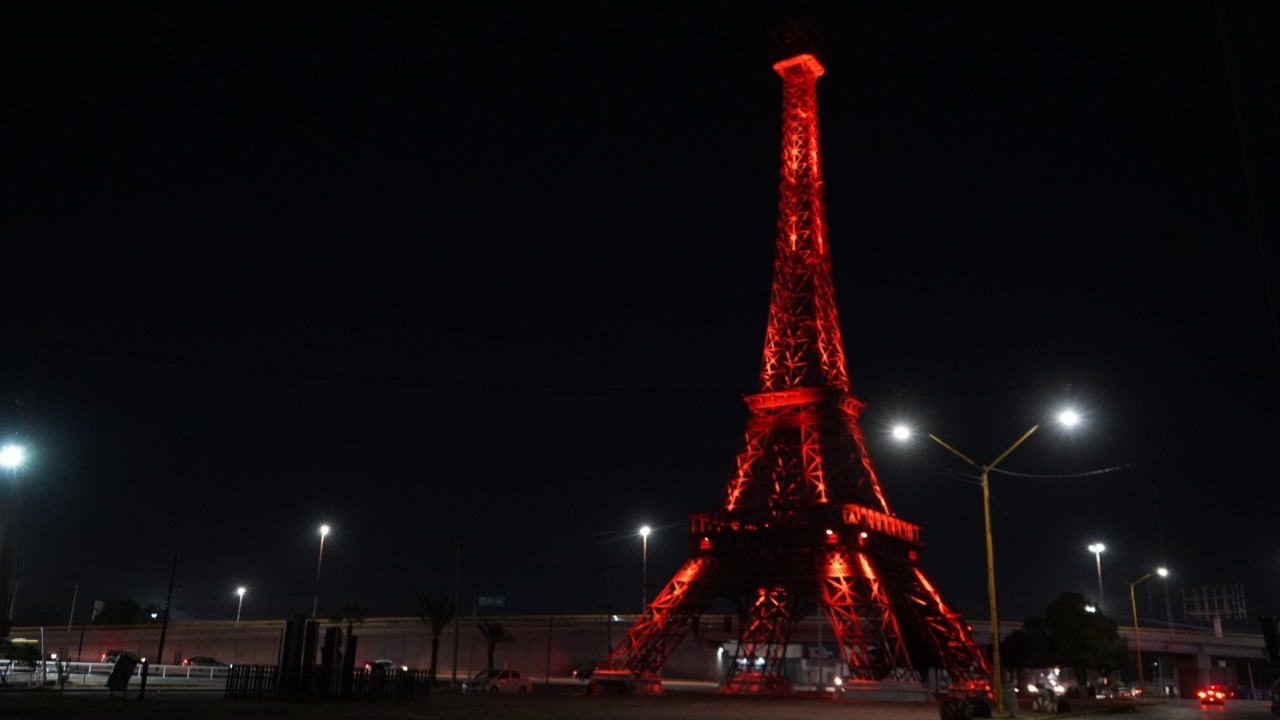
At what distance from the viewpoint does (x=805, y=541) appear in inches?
2581

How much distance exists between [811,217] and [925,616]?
98.9ft

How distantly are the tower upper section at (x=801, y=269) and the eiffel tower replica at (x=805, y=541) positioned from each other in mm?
108

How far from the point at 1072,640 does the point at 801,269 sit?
3287 centimetres

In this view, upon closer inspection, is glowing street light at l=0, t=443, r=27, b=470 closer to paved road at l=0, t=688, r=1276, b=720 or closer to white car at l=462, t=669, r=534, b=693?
paved road at l=0, t=688, r=1276, b=720

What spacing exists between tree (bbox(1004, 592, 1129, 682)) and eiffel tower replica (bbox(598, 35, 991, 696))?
33.1 feet

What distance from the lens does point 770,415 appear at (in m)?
71.9

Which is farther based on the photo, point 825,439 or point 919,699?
point 825,439

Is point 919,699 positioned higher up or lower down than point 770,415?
lower down

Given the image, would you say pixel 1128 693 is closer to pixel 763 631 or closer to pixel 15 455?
pixel 763 631

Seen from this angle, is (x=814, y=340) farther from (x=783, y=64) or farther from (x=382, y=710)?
(x=382, y=710)

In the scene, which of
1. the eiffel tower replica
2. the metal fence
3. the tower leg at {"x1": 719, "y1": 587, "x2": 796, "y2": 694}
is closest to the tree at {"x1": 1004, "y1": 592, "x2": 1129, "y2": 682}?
the eiffel tower replica

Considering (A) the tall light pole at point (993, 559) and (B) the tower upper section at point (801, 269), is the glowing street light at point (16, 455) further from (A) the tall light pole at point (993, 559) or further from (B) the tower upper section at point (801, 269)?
(B) the tower upper section at point (801, 269)

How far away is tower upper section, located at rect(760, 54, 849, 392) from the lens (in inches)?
2931

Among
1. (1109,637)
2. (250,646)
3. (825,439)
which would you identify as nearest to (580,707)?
(825,439)
